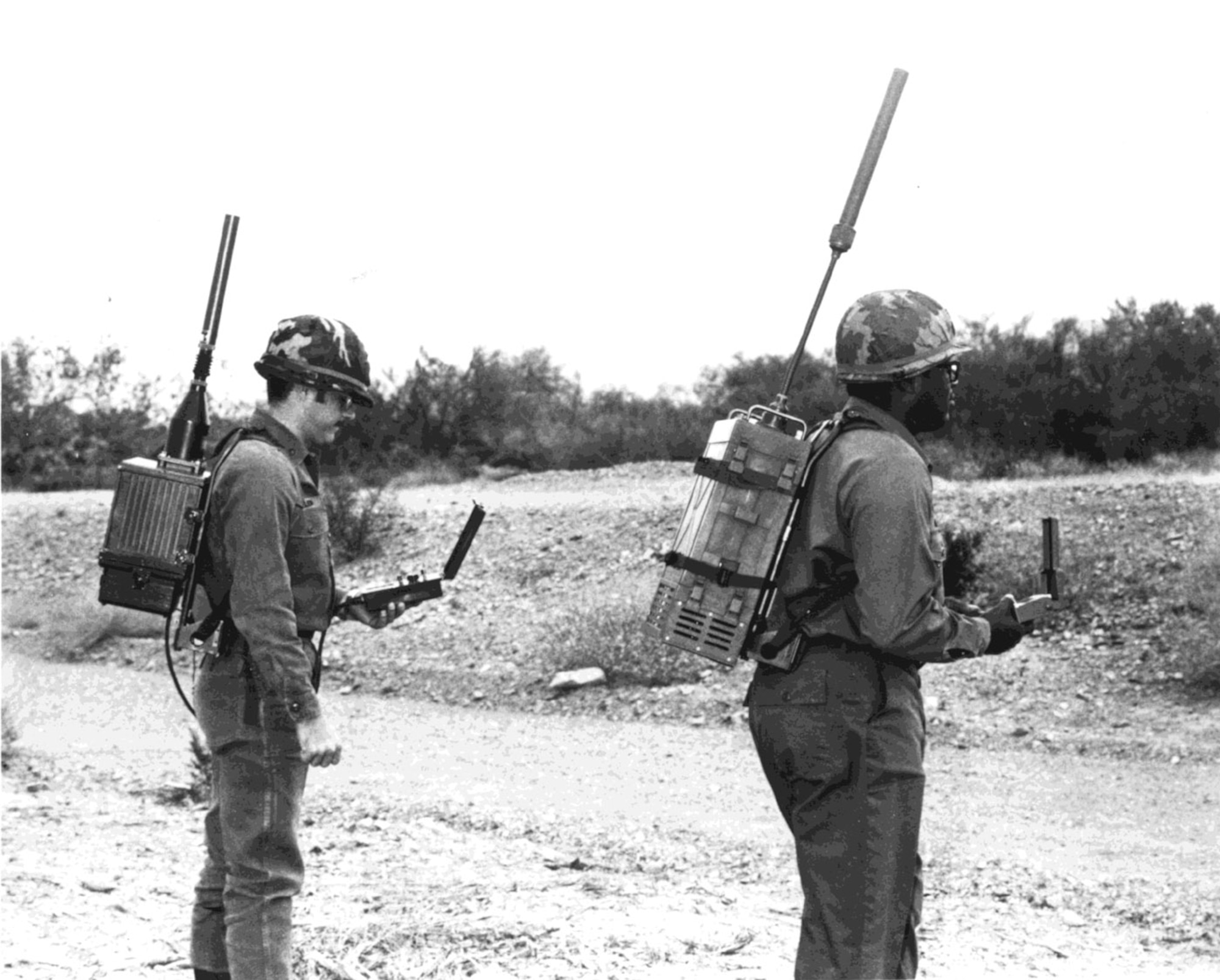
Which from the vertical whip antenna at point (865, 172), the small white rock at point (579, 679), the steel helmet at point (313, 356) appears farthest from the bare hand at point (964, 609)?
the small white rock at point (579, 679)

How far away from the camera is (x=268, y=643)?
3.86 metres

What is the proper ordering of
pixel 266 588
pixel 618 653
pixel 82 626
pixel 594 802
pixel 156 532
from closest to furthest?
pixel 266 588 → pixel 156 532 → pixel 594 802 → pixel 618 653 → pixel 82 626

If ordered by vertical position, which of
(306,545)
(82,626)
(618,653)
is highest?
(306,545)

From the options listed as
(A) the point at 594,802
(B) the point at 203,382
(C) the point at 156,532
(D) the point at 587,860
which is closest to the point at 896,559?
(C) the point at 156,532

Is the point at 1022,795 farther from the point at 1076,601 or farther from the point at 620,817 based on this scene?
the point at 1076,601

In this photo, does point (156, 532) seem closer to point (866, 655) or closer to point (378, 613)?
point (378, 613)

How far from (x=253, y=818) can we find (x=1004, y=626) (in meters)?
1.89

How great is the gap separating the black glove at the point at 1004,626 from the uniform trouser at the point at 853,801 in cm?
28

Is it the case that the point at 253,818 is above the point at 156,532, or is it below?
below

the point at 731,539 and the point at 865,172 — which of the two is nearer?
the point at 731,539

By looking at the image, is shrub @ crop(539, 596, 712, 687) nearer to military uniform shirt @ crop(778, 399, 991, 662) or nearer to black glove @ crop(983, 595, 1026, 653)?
black glove @ crop(983, 595, 1026, 653)

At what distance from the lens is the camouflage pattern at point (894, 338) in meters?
3.71

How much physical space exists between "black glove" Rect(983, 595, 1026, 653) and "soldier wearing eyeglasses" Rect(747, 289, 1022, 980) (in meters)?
0.07

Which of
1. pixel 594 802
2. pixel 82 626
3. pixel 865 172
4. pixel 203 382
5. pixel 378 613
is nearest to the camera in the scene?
pixel 865 172
